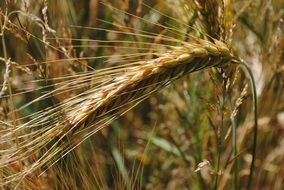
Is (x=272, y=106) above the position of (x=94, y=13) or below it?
below

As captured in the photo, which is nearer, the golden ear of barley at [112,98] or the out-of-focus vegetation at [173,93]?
the golden ear of barley at [112,98]

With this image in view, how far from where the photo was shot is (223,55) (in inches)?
44.2

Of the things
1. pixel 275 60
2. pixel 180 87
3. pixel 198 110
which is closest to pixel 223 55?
pixel 275 60

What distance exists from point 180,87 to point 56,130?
0.90m

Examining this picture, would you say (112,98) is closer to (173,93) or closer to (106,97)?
(106,97)

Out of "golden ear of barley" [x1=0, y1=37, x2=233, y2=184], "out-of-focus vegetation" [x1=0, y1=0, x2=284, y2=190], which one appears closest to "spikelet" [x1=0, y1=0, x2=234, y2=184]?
"golden ear of barley" [x1=0, y1=37, x2=233, y2=184]

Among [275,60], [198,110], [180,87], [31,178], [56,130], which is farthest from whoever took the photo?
[180,87]

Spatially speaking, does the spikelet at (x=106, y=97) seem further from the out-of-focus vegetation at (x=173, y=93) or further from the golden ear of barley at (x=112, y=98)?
the out-of-focus vegetation at (x=173, y=93)

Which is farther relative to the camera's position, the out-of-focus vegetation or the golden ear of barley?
the out-of-focus vegetation

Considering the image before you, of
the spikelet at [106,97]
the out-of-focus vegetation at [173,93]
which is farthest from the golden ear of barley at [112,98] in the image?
the out-of-focus vegetation at [173,93]

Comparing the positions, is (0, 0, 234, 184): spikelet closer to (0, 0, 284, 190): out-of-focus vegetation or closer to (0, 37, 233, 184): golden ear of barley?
(0, 37, 233, 184): golden ear of barley

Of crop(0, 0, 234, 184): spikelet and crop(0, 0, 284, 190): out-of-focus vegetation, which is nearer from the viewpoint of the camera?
crop(0, 0, 234, 184): spikelet

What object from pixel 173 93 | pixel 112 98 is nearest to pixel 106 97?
pixel 112 98

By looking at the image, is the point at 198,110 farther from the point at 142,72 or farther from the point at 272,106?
the point at 142,72
